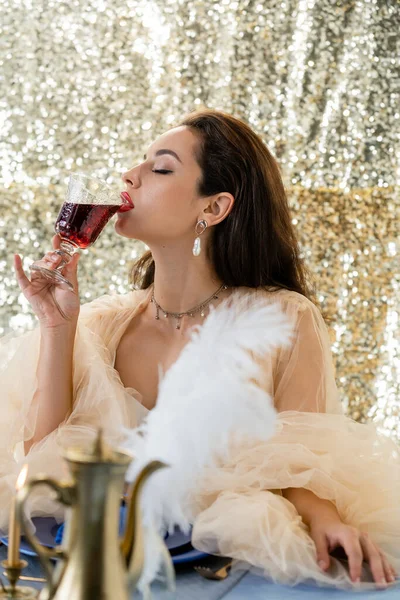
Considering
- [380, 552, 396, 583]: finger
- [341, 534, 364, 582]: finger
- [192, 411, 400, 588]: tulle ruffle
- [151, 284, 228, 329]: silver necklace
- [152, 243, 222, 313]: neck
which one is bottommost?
[380, 552, 396, 583]: finger

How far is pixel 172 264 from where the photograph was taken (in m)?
1.89

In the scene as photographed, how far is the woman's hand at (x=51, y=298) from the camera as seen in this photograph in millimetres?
1690

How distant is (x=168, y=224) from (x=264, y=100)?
4.45 ft

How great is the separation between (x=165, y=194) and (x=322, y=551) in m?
0.97

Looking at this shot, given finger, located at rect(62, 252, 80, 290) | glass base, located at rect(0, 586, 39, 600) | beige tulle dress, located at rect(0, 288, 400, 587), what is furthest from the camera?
finger, located at rect(62, 252, 80, 290)

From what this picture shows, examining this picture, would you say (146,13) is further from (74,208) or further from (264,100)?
(74,208)

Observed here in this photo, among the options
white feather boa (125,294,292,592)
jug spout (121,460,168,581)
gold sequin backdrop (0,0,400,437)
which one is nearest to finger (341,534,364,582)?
white feather boa (125,294,292,592)

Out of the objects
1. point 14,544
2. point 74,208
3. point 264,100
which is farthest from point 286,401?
point 264,100

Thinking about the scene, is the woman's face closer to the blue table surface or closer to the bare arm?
the bare arm

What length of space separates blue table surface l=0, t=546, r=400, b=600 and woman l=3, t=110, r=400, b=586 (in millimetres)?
22

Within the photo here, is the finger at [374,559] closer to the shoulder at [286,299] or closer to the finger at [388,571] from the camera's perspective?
the finger at [388,571]

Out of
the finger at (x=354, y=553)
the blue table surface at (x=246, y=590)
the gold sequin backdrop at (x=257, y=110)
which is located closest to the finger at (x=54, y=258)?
the blue table surface at (x=246, y=590)

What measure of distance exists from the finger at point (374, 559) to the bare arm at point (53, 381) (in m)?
0.74

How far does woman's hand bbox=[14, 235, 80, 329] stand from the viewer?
1.69 m
